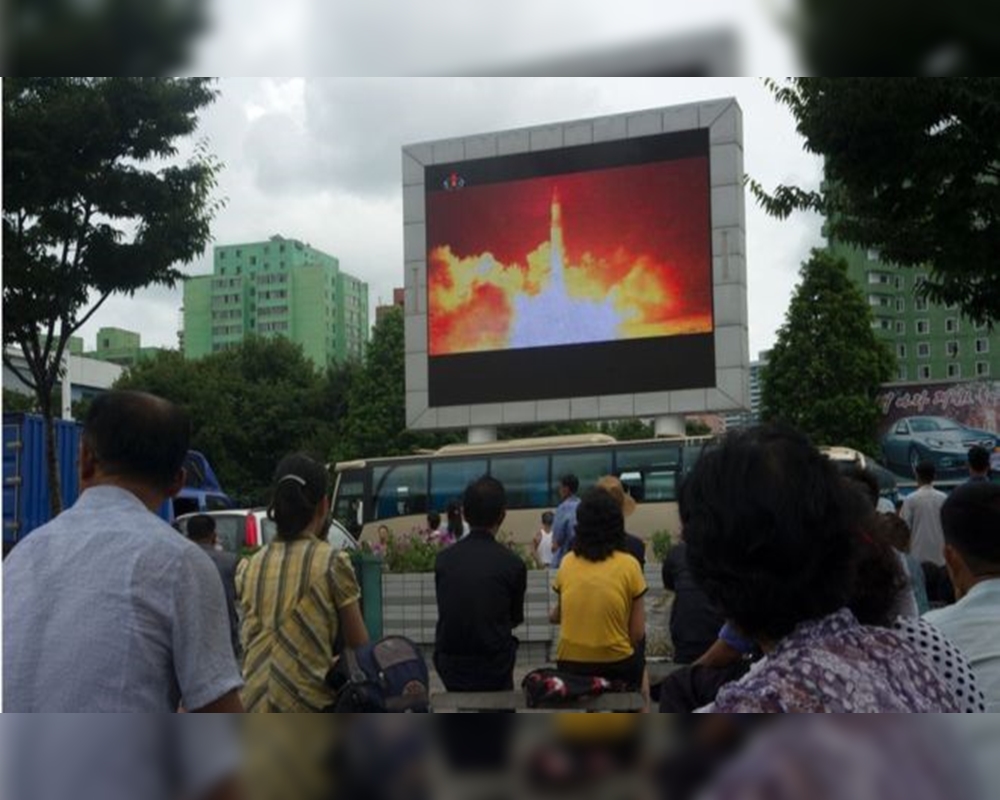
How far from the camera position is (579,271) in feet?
75.8

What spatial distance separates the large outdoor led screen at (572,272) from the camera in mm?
22375

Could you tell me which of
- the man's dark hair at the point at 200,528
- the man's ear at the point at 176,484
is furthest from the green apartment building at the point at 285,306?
the man's ear at the point at 176,484

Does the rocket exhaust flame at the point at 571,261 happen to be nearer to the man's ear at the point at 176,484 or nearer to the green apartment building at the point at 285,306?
the green apartment building at the point at 285,306

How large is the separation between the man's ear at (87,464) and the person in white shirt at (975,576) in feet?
5.36

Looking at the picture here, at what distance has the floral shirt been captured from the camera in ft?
4.24

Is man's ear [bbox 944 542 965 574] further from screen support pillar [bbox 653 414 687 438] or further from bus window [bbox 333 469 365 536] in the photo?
bus window [bbox 333 469 365 536]

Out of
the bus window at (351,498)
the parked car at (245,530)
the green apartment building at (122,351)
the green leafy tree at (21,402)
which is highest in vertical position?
the green apartment building at (122,351)

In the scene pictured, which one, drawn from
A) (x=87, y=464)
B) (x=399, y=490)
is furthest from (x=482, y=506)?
(x=399, y=490)

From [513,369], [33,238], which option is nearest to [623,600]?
[33,238]

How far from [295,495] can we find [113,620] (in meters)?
1.50

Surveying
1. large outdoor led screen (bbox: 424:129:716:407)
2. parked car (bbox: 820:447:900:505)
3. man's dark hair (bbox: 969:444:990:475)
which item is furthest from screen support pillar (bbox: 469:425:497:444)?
man's dark hair (bbox: 969:444:990:475)

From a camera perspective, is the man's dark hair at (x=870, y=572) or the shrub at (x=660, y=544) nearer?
the man's dark hair at (x=870, y=572)

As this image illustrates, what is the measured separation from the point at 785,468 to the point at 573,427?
130 feet

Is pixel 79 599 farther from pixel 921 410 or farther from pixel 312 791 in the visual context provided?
pixel 921 410
